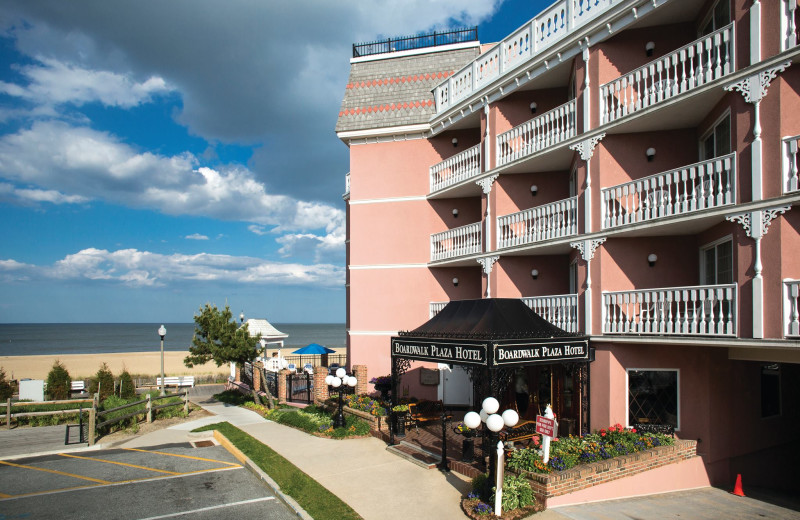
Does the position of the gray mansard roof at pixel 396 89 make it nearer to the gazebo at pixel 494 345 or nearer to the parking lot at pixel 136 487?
the gazebo at pixel 494 345

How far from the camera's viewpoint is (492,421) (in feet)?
33.0

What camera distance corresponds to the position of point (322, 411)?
67.6 ft

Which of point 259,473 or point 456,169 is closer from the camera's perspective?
point 259,473

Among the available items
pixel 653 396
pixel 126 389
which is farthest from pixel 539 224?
pixel 126 389

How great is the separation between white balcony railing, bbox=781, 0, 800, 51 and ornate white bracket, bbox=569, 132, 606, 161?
4885mm

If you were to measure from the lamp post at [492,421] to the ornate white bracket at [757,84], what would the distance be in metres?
8.46

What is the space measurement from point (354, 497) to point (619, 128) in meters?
12.0

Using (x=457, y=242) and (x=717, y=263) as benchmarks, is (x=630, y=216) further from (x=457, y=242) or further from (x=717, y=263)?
(x=457, y=242)

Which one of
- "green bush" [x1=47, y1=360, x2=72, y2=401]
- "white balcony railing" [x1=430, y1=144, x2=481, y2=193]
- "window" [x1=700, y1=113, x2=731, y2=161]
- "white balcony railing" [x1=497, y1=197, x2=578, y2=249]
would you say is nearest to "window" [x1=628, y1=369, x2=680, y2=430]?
"white balcony railing" [x1=497, y1=197, x2=578, y2=249]

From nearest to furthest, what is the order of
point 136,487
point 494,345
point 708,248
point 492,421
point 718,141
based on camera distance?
point 492,421 < point 494,345 < point 136,487 < point 718,141 < point 708,248

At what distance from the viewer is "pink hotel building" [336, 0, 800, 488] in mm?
11047

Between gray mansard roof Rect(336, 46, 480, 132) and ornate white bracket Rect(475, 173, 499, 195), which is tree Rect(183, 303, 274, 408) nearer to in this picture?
gray mansard roof Rect(336, 46, 480, 132)

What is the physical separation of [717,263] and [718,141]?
319 centimetres

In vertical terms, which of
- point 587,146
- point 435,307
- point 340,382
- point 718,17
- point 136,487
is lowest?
point 136,487
